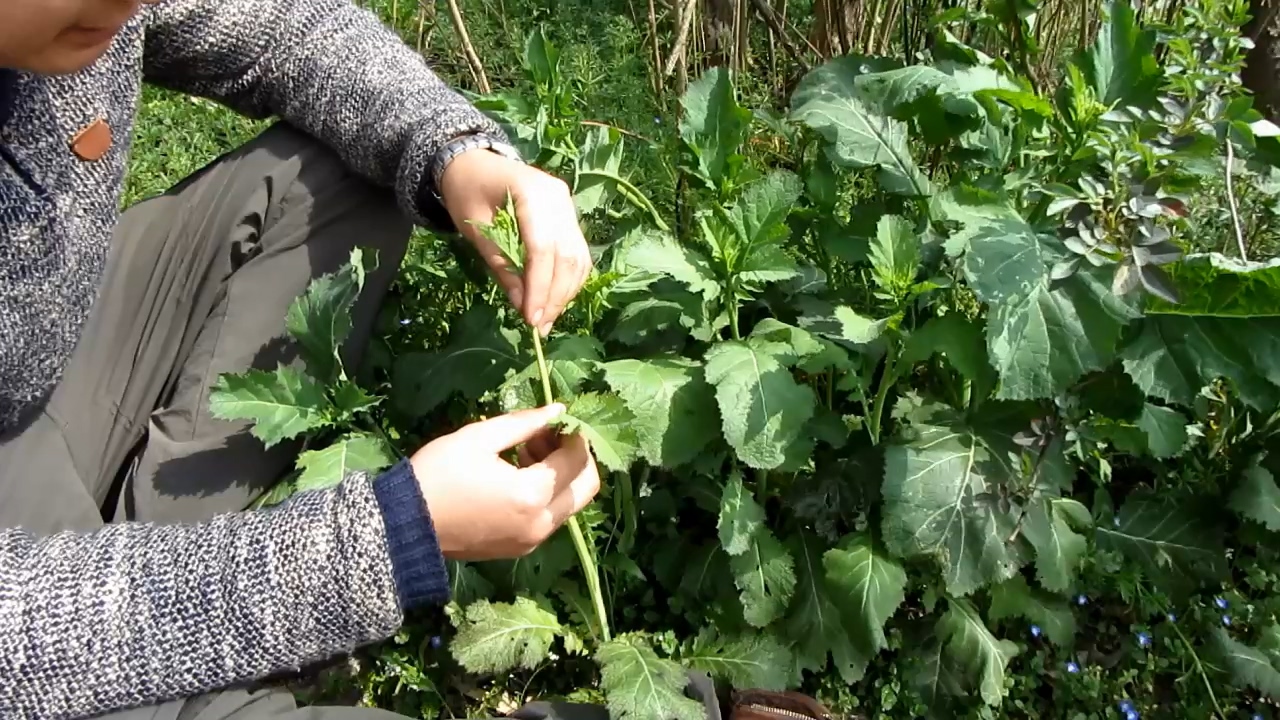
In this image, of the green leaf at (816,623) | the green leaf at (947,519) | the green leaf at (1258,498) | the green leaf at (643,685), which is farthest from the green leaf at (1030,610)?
the green leaf at (643,685)

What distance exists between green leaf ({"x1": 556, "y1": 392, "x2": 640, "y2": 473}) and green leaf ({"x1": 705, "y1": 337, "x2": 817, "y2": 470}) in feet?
0.60

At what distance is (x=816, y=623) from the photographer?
187cm

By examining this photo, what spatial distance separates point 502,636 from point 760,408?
2.01 feet

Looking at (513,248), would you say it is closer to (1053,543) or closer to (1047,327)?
(1047,327)

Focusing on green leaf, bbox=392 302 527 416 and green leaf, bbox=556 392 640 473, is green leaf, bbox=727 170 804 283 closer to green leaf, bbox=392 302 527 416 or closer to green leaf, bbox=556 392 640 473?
green leaf, bbox=556 392 640 473

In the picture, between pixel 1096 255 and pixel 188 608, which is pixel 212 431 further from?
pixel 1096 255

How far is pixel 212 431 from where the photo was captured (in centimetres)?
174

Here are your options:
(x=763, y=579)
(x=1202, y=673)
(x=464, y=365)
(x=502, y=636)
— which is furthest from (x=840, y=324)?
(x=1202, y=673)

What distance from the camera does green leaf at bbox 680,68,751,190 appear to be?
1830mm

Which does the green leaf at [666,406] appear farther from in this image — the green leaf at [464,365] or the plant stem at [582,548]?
the green leaf at [464,365]

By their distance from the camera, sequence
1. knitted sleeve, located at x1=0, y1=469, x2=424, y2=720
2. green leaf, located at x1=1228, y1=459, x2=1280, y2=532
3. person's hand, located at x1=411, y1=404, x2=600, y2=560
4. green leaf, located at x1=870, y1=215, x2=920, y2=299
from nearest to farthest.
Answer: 1. knitted sleeve, located at x1=0, y1=469, x2=424, y2=720
2. person's hand, located at x1=411, y1=404, x2=600, y2=560
3. green leaf, located at x1=870, y1=215, x2=920, y2=299
4. green leaf, located at x1=1228, y1=459, x2=1280, y2=532

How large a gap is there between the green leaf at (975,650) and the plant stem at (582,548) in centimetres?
63

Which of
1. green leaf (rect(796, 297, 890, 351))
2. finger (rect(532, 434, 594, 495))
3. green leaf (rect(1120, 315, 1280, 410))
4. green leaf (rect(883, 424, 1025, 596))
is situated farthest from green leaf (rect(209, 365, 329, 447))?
green leaf (rect(1120, 315, 1280, 410))

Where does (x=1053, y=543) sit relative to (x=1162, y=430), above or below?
below
